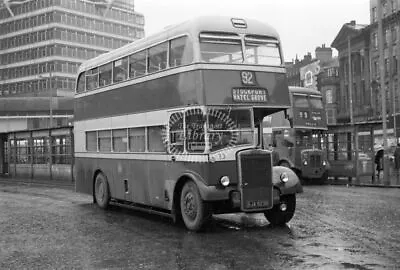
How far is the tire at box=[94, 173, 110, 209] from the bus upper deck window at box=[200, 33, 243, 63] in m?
6.05

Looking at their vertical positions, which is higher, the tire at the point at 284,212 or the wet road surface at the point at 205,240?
the tire at the point at 284,212

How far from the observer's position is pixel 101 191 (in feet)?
52.6

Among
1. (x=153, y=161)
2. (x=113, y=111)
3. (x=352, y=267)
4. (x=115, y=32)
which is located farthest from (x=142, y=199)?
(x=115, y=32)

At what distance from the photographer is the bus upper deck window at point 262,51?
11500 mm

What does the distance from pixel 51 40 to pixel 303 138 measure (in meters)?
85.9

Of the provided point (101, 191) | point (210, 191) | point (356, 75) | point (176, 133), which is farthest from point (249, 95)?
point (356, 75)

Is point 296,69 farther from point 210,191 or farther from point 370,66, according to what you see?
point 210,191

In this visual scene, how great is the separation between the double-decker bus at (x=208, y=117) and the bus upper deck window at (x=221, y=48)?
0.07ft

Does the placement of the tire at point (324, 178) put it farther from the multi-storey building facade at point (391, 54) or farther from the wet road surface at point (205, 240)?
the multi-storey building facade at point (391, 54)

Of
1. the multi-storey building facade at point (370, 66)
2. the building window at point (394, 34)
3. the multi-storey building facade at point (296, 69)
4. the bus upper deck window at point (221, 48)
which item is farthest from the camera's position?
the multi-storey building facade at point (296, 69)

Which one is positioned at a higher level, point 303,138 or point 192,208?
point 303,138

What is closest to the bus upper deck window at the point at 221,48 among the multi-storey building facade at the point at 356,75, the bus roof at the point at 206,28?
the bus roof at the point at 206,28

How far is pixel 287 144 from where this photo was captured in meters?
25.1

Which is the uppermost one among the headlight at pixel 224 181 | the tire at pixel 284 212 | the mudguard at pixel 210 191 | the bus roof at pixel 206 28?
the bus roof at pixel 206 28
